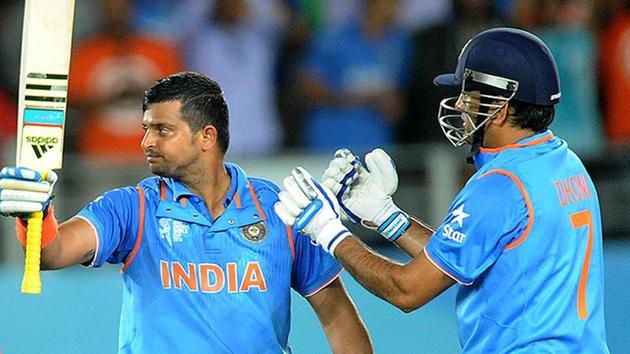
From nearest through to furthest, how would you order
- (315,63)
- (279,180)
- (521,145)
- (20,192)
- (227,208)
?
(20,192), (521,145), (227,208), (279,180), (315,63)

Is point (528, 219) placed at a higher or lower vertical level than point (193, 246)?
higher

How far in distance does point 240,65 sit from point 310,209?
13.4 feet

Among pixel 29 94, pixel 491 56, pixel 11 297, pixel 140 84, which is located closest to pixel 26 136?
pixel 29 94

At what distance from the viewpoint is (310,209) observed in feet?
15.1

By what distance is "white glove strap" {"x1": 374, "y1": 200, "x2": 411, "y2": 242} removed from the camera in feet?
16.4

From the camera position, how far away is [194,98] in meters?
4.86

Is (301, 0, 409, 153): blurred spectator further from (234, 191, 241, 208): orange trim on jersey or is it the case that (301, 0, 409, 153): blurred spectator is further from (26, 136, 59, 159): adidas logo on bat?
(26, 136, 59, 159): adidas logo on bat

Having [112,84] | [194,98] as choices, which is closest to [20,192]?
[194,98]

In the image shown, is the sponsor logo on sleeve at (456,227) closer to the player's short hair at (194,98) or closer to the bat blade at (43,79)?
the player's short hair at (194,98)

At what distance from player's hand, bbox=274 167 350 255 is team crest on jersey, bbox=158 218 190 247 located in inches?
13.9

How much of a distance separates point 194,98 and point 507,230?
124 centimetres

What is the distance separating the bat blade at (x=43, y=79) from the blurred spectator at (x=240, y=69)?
4.09m

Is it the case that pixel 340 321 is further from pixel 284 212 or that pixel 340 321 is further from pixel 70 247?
pixel 70 247

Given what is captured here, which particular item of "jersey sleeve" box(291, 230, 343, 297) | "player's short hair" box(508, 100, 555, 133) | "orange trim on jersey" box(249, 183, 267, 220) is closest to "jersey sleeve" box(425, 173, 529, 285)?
"player's short hair" box(508, 100, 555, 133)
